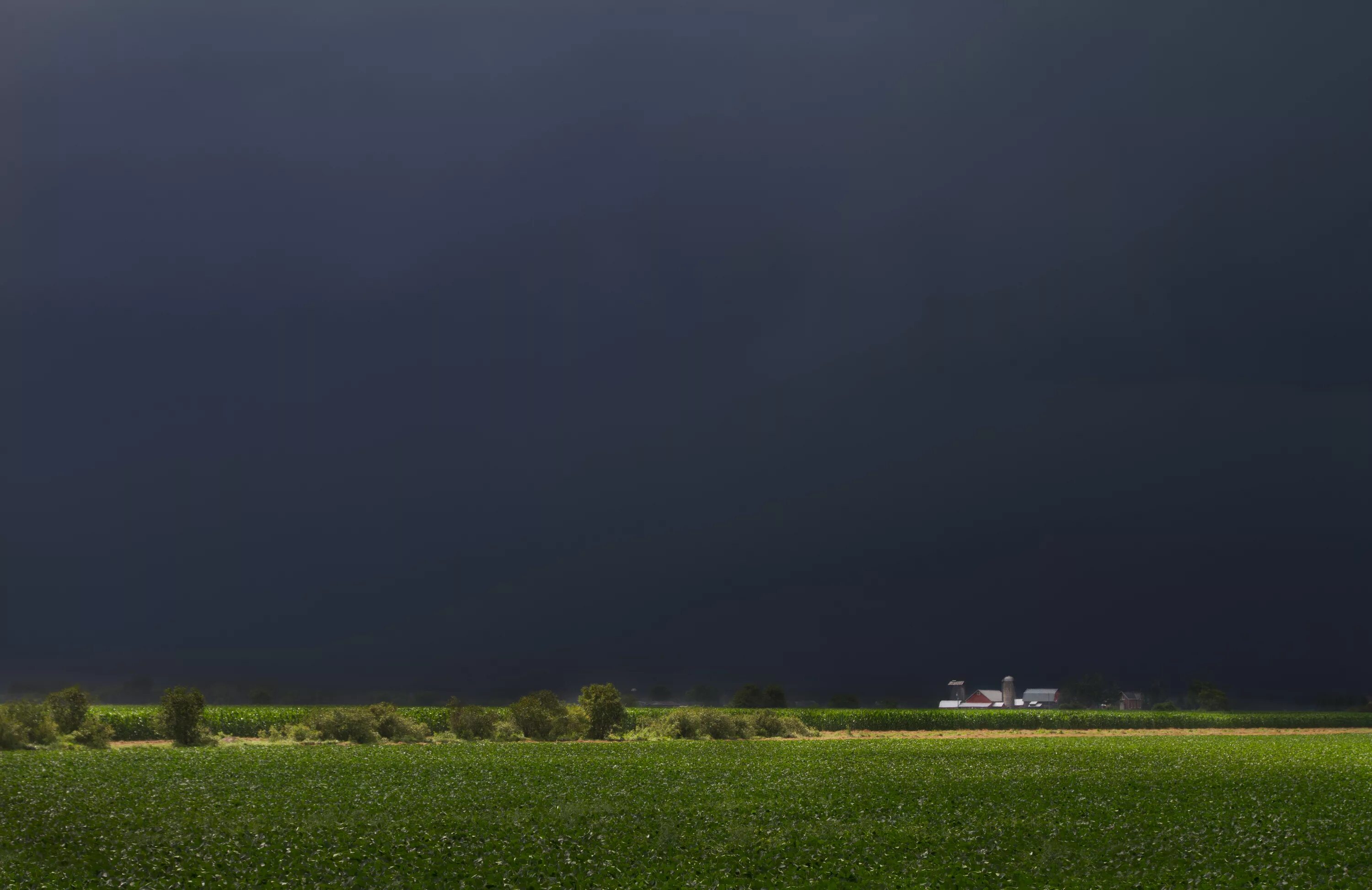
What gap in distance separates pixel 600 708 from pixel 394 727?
12202 mm

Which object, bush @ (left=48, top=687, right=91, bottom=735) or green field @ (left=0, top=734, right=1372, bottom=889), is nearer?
green field @ (left=0, top=734, right=1372, bottom=889)

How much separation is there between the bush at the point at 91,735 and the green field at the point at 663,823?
1065 centimetres

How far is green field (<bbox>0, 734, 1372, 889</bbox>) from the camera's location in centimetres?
1919

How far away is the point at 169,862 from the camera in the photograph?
19266mm

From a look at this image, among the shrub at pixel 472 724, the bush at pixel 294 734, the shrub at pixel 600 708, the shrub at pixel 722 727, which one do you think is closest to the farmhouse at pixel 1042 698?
the shrub at pixel 722 727

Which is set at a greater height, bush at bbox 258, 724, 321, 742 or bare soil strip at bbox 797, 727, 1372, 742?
bush at bbox 258, 724, 321, 742

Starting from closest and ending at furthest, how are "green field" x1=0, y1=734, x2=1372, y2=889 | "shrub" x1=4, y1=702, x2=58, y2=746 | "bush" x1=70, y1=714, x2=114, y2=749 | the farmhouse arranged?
"green field" x1=0, y1=734, x2=1372, y2=889, "shrub" x1=4, y1=702, x2=58, y2=746, "bush" x1=70, y1=714, x2=114, y2=749, the farmhouse

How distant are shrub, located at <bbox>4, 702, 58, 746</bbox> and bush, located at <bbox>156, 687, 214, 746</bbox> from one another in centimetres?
490

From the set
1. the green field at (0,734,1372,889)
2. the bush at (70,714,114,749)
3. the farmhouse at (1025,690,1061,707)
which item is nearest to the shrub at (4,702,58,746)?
the bush at (70,714,114,749)

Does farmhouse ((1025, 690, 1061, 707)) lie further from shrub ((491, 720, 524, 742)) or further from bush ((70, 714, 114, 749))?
bush ((70, 714, 114, 749))

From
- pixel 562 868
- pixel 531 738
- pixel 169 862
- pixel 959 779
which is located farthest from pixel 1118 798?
pixel 531 738

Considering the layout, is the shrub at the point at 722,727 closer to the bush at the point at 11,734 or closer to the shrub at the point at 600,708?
the shrub at the point at 600,708

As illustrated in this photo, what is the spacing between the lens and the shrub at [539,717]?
5119 cm

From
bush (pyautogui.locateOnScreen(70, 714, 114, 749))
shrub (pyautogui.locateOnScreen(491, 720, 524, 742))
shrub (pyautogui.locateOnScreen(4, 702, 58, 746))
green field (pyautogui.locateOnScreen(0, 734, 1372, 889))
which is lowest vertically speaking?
shrub (pyautogui.locateOnScreen(491, 720, 524, 742))
